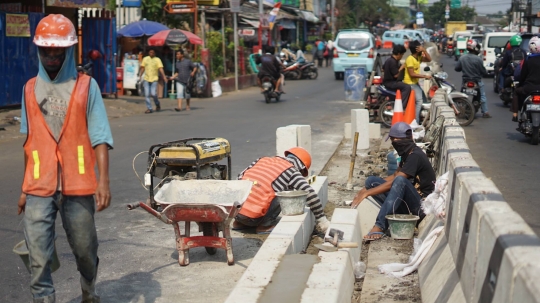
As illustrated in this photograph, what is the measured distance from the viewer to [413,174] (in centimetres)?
793

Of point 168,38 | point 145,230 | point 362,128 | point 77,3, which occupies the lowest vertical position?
point 145,230

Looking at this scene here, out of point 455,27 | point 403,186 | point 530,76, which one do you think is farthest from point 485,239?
point 455,27

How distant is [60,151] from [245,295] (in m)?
1.43

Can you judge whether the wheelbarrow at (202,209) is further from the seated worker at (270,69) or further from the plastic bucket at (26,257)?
the seated worker at (270,69)

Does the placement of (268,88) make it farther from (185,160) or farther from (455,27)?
(455,27)

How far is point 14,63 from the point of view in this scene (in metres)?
18.8

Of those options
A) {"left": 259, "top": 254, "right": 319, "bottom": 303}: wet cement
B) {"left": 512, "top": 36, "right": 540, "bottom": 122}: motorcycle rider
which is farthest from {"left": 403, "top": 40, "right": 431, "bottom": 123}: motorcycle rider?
{"left": 259, "top": 254, "right": 319, "bottom": 303}: wet cement

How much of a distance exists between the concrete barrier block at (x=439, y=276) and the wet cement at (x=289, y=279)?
833mm

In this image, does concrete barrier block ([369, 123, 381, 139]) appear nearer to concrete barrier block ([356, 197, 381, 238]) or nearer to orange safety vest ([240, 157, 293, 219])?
concrete barrier block ([356, 197, 381, 238])

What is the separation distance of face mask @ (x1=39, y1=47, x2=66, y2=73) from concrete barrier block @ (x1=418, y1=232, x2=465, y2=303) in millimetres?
2735

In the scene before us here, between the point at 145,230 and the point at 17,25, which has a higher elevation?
the point at 17,25

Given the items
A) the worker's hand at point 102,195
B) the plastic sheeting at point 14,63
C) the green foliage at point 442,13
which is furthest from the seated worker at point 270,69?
the green foliage at point 442,13

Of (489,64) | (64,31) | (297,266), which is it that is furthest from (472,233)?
(489,64)

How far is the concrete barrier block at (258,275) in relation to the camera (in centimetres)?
512
